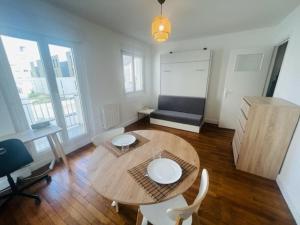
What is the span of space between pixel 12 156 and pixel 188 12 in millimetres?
3150

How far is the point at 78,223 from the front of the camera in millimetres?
1287

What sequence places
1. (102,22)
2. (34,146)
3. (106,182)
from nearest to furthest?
(106,182) → (34,146) → (102,22)

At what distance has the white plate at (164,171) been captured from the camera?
0.88 metres

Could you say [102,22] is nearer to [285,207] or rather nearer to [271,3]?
[271,3]

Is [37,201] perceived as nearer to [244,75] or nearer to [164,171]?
[164,171]

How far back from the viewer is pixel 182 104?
3.69 metres

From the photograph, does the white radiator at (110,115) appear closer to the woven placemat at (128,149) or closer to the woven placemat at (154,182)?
the woven placemat at (128,149)

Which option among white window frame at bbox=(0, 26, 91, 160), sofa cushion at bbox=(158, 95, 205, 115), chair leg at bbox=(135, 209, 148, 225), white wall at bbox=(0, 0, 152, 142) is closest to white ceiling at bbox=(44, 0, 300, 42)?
white wall at bbox=(0, 0, 152, 142)

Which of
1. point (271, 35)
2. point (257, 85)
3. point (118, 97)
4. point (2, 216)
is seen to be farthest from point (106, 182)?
point (271, 35)

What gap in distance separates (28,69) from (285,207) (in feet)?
12.3

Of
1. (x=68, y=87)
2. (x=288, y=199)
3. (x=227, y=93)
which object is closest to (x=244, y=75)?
(x=227, y=93)

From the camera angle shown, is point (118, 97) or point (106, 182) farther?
point (118, 97)

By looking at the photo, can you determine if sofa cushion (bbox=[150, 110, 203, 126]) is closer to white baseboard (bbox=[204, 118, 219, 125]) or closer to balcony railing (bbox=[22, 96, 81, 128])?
white baseboard (bbox=[204, 118, 219, 125])

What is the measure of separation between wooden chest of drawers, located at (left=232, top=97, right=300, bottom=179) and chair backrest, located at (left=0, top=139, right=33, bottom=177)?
2.91 meters
